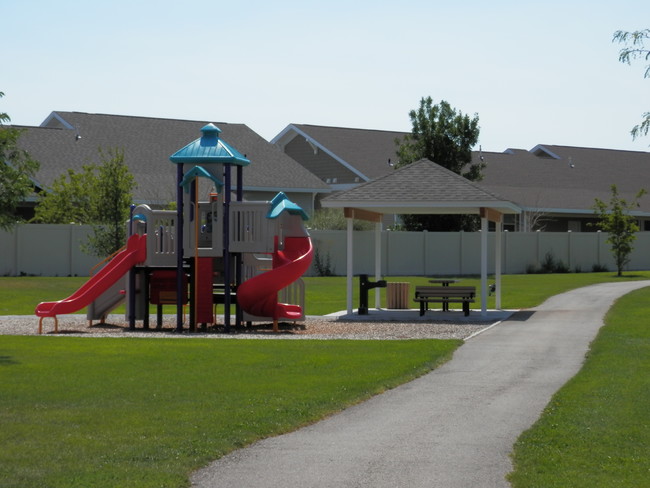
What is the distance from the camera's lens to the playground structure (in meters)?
22.4

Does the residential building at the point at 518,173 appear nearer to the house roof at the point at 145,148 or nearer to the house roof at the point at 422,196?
the house roof at the point at 145,148

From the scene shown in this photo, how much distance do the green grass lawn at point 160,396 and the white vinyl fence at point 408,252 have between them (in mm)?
21477

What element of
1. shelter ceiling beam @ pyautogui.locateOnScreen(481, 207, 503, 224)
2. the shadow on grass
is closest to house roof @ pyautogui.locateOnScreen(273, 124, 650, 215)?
shelter ceiling beam @ pyautogui.locateOnScreen(481, 207, 503, 224)

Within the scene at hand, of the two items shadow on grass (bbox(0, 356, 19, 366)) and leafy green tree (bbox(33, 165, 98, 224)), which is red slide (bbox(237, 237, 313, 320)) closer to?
shadow on grass (bbox(0, 356, 19, 366))

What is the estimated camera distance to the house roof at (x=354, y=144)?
56.0 meters

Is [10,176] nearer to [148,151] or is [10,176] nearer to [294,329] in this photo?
[294,329]

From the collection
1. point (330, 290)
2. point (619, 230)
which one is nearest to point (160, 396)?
point (330, 290)

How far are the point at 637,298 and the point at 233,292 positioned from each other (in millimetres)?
13146

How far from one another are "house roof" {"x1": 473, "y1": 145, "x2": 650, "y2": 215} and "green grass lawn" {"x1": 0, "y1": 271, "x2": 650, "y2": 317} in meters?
12.0

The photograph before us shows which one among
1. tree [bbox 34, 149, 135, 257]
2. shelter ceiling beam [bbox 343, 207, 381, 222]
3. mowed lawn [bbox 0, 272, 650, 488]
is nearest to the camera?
mowed lawn [bbox 0, 272, 650, 488]

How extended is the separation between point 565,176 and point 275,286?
140 ft

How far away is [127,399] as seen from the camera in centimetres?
1216

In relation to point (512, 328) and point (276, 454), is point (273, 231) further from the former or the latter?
point (276, 454)

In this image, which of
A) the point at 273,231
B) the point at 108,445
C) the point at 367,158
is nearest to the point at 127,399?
the point at 108,445
